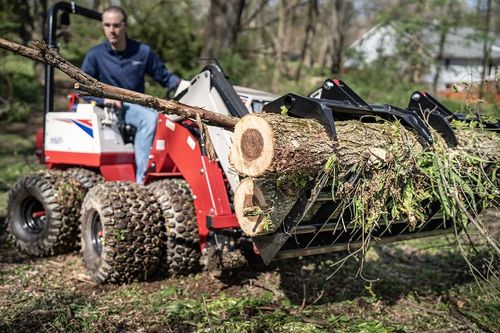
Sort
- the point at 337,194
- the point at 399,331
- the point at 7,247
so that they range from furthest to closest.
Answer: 1. the point at 7,247
2. the point at 399,331
3. the point at 337,194

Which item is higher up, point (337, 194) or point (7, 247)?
point (337, 194)

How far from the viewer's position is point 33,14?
15.8 meters

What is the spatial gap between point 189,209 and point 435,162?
2090mm

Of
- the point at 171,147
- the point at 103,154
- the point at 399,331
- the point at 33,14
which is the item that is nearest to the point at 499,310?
the point at 399,331

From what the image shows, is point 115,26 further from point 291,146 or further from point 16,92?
point 16,92

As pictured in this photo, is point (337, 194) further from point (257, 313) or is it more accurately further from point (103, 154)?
point (103, 154)

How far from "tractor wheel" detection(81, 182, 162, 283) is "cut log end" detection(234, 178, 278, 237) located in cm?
129

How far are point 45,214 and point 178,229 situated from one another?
5.59ft

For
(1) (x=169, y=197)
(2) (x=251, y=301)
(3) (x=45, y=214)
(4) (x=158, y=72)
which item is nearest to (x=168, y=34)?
(4) (x=158, y=72)

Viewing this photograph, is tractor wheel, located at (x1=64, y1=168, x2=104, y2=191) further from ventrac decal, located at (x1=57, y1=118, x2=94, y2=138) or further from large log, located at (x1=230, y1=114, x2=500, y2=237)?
large log, located at (x1=230, y1=114, x2=500, y2=237)

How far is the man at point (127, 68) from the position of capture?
5.42 meters

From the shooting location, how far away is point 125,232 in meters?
4.57

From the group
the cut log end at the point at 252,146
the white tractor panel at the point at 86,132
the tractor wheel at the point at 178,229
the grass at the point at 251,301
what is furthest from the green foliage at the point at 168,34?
the cut log end at the point at 252,146

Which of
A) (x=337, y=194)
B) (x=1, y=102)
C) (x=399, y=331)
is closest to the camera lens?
(x=337, y=194)
